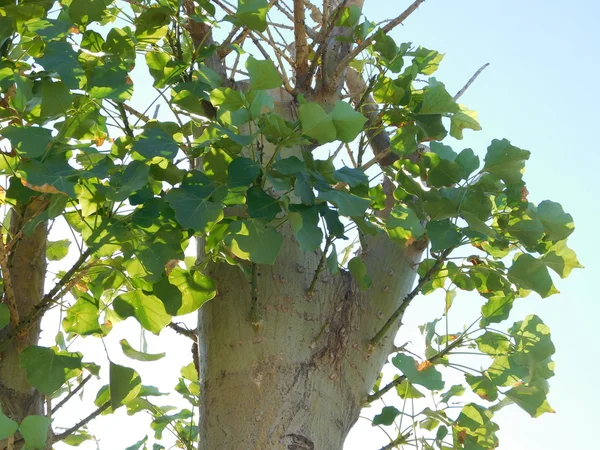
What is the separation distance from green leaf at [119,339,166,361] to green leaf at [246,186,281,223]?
0.39m

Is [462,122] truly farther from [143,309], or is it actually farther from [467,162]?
[143,309]

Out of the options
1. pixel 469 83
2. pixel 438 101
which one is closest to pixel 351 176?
pixel 438 101

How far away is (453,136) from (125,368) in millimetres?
745

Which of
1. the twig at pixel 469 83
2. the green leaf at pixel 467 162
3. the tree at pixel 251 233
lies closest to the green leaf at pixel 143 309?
the tree at pixel 251 233

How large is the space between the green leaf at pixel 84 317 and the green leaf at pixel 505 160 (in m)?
0.68

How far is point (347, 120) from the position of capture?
962 millimetres

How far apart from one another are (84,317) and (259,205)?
0.41 metres

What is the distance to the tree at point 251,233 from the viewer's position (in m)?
0.99

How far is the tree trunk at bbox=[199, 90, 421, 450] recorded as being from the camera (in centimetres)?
110

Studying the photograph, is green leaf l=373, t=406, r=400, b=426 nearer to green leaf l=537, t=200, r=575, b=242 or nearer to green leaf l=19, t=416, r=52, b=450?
green leaf l=537, t=200, r=575, b=242

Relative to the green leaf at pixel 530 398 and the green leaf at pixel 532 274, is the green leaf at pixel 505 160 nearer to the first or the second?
the green leaf at pixel 532 274

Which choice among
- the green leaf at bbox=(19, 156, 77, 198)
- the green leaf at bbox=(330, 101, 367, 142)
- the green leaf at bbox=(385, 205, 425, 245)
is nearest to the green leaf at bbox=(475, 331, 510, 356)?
the green leaf at bbox=(385, 205, 425, 245)

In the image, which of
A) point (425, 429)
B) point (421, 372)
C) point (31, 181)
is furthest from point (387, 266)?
point (31, 181)

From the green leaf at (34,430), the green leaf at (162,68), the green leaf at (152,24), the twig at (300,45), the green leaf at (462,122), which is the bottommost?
the green leaf at (34,430)
